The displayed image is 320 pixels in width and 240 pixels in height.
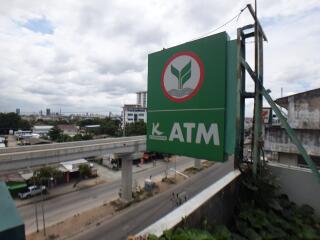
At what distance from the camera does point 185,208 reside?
114 inches

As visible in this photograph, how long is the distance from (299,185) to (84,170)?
22164 millimetres

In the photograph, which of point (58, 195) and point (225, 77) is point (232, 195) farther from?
point (58, 195)

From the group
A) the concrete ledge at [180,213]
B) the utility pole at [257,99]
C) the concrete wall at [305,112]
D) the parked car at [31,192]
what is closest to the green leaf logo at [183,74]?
the utility pole at [257,99]

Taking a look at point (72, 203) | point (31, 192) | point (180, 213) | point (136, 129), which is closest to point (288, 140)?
point (180, 213)

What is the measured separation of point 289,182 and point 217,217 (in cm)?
200

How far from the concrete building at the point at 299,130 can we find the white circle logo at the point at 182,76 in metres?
8.16

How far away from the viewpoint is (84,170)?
23.0 m

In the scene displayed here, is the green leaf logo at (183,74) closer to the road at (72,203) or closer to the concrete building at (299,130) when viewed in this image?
the concrete building at (299,130)

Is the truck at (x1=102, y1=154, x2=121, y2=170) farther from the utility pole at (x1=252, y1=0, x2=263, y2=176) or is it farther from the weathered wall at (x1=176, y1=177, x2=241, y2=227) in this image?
the utility pole at (x1=252, y1=0, x2=263, y2=176)

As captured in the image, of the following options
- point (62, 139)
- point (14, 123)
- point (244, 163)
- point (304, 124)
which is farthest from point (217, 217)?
point (14, 123)

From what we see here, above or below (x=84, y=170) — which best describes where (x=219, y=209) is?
above

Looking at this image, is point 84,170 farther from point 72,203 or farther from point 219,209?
point 219,209

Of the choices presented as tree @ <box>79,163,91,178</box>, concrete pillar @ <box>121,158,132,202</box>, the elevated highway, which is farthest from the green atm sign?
tree @ <box>79,163,91,178</box>

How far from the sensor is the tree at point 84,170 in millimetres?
22909
